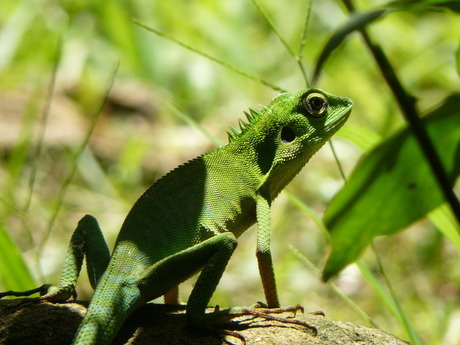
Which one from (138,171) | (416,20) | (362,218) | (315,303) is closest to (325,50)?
(362,218)

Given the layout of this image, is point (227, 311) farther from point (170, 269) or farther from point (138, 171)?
point (138, 171)

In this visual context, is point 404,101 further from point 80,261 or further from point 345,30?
point 80,261

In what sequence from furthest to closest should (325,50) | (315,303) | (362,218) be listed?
(315,303) → (362,218) → (325,50)

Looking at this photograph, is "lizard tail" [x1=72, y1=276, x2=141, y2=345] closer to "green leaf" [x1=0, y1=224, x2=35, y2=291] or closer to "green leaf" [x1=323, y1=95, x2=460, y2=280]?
"green leaf" [x1=0, y1=224, x2=35, y2=291]

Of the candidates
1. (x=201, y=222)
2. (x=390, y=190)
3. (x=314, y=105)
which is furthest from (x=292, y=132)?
(x=390, y=190)

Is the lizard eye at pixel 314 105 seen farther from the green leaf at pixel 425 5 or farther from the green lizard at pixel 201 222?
the green leaf at pixel 425 5

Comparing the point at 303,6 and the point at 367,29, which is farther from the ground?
the point at 303,6

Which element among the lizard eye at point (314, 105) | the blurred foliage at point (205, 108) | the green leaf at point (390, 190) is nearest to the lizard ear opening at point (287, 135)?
the lizard eye at point (314, 105)
